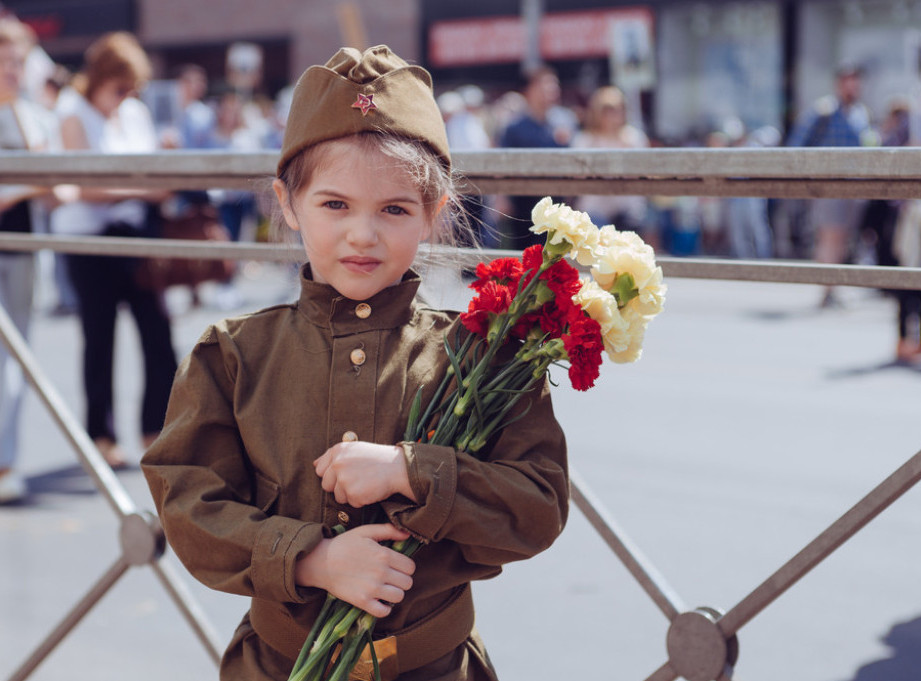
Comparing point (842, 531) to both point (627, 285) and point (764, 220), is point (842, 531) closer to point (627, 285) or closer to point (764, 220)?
point (627, 285)

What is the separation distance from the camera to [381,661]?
1.65 m

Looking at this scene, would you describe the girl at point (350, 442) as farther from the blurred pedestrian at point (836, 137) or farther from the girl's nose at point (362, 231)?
the blurred pedestrian at point (836, 137)

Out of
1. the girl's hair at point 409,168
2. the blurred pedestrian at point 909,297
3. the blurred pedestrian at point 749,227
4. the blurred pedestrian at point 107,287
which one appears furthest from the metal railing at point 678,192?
the blurred pedestrian at point 749,227

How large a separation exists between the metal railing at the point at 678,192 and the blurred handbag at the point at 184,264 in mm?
2756

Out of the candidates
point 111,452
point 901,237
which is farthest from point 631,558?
point 901,237

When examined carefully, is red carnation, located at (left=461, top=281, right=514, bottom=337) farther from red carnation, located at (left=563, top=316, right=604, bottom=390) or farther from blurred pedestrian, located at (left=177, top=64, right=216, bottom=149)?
blurred pedestrian, located at (left=177, top=64, right=216, bottom=149)

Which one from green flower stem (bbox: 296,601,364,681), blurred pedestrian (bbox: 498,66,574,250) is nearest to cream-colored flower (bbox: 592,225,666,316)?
green flower stem (bbox: 296,601,364,681)

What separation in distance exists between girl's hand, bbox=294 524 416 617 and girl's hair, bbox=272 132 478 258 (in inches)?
19.0

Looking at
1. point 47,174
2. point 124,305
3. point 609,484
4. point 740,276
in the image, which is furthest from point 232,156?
point 124,305

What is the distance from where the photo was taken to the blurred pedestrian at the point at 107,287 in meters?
5.41

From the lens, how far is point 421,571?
5.38ft

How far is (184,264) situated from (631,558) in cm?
366

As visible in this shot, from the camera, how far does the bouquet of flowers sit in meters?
1.55

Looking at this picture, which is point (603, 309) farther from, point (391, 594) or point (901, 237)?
point (901, 237)
